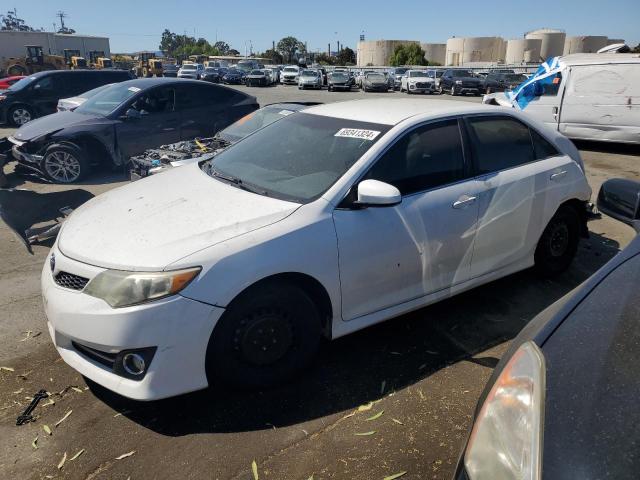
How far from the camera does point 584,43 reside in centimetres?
8231

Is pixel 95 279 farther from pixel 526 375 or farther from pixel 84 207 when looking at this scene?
pixel 526 375

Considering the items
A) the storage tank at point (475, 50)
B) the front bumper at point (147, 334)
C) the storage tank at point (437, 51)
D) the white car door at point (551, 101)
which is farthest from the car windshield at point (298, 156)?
the storage tank at point (437, 51)

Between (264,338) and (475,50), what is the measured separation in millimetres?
90470

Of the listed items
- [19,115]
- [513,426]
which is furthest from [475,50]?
[513,426]

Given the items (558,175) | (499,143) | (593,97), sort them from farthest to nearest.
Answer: (593,97), (558,175), (499,143)

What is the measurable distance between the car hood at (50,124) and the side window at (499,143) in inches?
263

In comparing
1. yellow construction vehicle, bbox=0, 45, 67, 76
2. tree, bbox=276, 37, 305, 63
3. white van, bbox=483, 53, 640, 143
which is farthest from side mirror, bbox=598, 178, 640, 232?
tree, bbox=276, 37, 305, 63

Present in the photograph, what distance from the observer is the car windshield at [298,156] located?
317 centimetres

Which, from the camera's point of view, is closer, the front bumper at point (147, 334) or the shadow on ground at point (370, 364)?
the front bumper at point (147, 334)

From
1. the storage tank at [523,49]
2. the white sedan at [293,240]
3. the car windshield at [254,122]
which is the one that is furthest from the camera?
the storage tank at [523,49]

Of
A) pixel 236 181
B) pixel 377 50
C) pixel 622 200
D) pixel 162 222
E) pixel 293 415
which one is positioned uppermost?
pixel 377 50

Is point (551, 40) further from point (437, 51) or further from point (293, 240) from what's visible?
point (293, 240)

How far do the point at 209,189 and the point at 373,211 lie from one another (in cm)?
110

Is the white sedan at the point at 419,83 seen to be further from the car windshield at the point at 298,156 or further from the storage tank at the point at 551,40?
the storage tank at the point at 551,40
